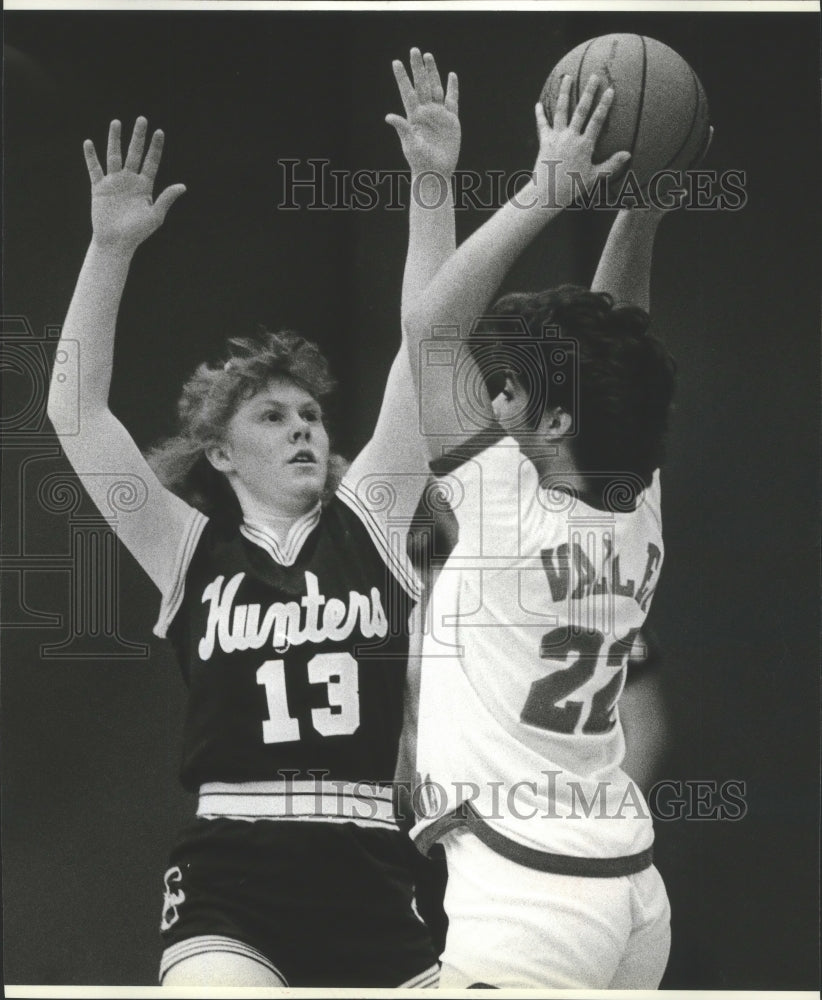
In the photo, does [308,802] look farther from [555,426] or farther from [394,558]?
[555,426]

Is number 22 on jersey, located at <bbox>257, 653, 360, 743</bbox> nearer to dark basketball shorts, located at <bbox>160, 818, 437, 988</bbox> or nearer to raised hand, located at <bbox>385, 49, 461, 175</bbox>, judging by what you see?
dark basketball shorts, located at <bbox>160, 818, 437, 988</bbox>

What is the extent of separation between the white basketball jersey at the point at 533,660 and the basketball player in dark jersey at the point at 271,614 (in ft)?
0.35

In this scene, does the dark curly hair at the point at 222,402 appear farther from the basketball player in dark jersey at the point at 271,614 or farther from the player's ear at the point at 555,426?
the player's ear at the point at 555,426

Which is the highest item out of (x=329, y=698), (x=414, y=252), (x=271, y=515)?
(x=414, y=252)

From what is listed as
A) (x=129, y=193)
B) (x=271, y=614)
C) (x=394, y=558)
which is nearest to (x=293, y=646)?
(x=271, y=614)

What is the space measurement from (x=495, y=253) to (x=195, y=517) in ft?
2.96

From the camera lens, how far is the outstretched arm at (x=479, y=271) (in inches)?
92.7

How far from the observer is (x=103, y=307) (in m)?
2.41

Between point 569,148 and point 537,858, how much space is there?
1.57 metres

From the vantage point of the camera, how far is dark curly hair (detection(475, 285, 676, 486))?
7.77 ft

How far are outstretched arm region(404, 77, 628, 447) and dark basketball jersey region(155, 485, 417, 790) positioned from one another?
334 millimetres

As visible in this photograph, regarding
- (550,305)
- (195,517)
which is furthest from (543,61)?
(195,517)

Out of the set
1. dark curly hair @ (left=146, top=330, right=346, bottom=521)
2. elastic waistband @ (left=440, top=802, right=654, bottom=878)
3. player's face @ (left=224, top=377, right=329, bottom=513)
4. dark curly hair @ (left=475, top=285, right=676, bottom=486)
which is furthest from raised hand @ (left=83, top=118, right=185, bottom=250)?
elastic waistband @ (left=440, top=802, right=654, bottom=878)

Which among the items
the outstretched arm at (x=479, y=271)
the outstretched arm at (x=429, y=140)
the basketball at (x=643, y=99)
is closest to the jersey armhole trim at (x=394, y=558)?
the outstretched arm at (x=479, y=271)
